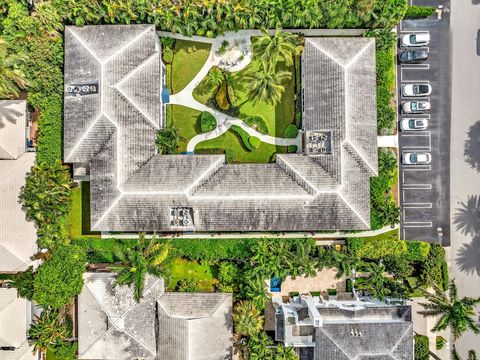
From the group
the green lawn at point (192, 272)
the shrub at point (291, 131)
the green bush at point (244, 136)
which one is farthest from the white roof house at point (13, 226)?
the shrub at point (291, 131)

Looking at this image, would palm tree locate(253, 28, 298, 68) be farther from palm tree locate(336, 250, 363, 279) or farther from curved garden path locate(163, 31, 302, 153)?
palm tree locate(336, 250, 363, 279)

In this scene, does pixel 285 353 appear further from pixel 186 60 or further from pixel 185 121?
pixel 186 60

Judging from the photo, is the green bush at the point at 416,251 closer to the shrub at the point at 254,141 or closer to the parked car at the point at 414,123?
the parked car at the point at 414,123

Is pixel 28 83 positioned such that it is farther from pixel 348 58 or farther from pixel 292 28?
pixel 348 58

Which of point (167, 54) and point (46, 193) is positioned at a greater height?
point (167, 54)

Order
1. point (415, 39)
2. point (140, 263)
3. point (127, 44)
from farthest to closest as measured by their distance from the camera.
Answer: point (415, 39) < point (127, 44) < point (140, 263)

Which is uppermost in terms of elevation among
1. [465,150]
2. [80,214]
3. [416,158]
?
[465,150]

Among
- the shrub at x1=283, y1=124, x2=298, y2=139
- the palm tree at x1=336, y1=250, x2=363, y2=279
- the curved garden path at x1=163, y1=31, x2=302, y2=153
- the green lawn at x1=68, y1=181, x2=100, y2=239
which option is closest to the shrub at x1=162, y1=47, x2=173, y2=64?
the curved garden path at x1=163, y1=31, x2=302, y2=153

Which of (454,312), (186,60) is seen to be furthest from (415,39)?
(454,312)
